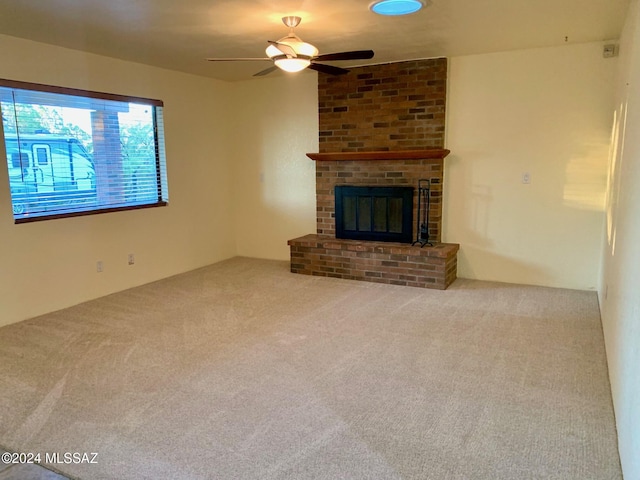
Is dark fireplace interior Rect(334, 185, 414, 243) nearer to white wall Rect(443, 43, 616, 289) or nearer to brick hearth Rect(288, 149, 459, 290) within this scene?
brick hearth Rect(288, 149, 459, 290)

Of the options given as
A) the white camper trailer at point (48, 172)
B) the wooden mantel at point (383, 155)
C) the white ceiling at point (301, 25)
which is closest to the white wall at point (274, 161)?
the wooden mantel at point (383, 155)

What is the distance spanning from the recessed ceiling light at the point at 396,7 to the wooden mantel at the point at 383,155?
1.85 metres

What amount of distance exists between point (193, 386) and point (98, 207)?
8.64 ft

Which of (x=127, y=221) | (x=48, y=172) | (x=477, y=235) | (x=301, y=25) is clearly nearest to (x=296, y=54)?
(x=301, y=25)

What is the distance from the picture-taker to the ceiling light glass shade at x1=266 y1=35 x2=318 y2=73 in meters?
3.20

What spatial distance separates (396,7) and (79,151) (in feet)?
10.2

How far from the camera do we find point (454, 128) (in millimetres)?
4965

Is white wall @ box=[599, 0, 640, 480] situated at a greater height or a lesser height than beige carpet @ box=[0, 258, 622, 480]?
greater

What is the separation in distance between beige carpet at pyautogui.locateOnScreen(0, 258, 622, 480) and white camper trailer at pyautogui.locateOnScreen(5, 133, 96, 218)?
1023 millimetres

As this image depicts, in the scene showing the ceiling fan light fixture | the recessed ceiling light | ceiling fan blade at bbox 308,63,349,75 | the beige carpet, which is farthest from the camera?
ceiling fan blade at bbox 308,63,349,75

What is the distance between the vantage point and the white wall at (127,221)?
3906mm

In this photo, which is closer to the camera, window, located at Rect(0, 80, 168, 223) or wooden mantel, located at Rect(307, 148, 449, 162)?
window, located at Rect(0, 80, 168, 223)

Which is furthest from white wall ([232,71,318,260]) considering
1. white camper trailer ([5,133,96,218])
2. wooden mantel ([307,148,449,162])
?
white camper trailer ([5,133,96,218])

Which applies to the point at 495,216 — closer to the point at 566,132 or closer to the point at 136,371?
the point at 566,132
